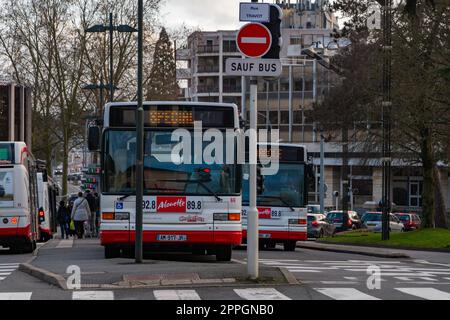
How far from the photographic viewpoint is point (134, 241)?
1986 cm

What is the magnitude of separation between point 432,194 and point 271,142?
15.0 m

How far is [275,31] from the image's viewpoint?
1459cm

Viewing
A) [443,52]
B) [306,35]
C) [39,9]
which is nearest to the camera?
[443,52]

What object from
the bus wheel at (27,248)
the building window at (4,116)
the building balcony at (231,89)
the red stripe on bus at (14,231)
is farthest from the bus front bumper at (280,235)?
the building balcony at (231,89)

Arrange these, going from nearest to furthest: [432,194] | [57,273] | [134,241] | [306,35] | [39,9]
Answer: [57,273] < [134,241] < [432,194] < [39,9] < [306,35]

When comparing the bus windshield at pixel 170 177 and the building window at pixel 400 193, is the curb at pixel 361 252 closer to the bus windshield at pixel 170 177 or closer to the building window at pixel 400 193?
the bus windshield at pixel 170 177

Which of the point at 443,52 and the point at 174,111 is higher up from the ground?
the point at 443,52

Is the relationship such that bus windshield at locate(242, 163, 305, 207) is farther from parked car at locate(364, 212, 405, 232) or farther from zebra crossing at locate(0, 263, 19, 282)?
parked car at locate(364, 212, 405, 232)

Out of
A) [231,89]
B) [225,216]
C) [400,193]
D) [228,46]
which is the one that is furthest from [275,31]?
[231,89]

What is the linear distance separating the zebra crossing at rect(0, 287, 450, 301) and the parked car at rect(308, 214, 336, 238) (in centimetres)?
3961

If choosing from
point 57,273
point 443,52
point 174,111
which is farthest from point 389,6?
point 57,273

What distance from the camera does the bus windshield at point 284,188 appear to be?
30125mm

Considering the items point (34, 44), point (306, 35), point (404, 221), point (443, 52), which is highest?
point (306, 35)
